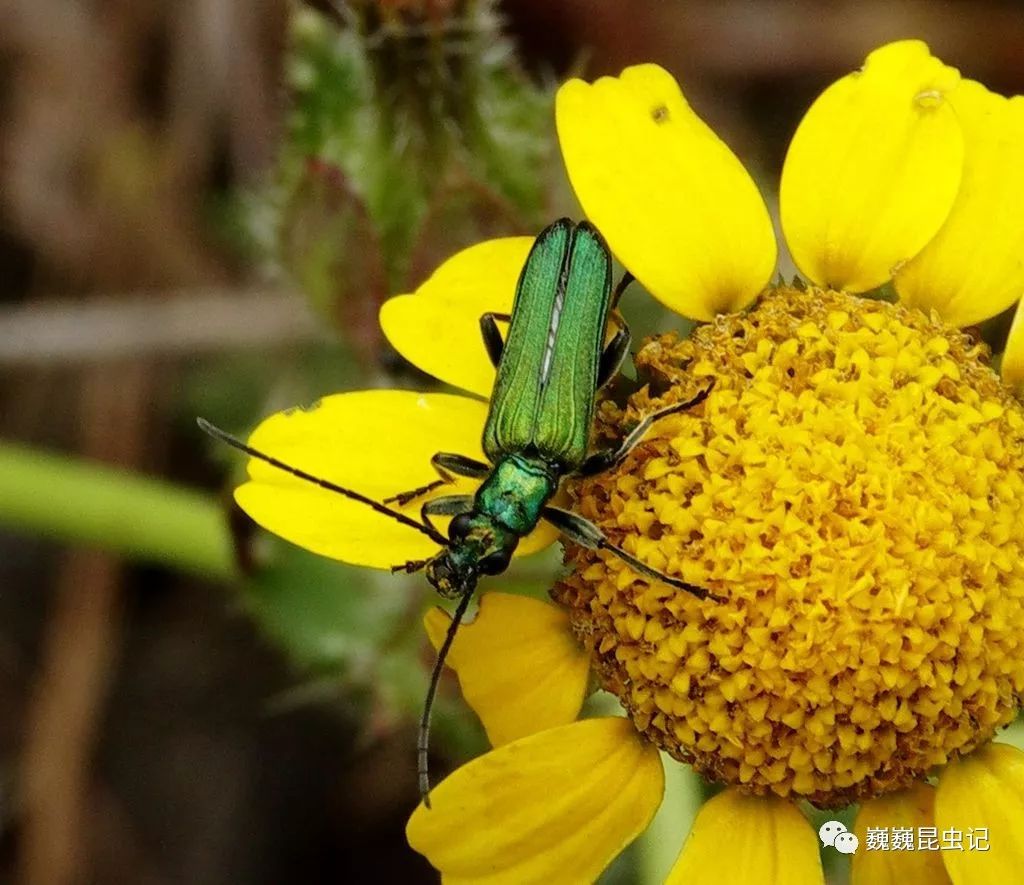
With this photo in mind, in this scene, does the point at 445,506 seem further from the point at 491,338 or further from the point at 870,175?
the point at 870,175

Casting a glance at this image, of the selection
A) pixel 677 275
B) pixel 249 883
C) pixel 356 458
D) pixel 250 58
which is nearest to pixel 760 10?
pixel 250 58

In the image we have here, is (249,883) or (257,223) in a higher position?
(257,223)

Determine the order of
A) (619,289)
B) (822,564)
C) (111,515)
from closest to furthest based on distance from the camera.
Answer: (822,564), (619,289), (111,515)

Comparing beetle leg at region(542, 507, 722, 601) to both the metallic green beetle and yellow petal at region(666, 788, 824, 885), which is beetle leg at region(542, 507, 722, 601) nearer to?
the metallic green beetle

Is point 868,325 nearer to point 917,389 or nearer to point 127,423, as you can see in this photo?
point 917,389

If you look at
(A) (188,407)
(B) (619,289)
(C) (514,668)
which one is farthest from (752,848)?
(A) (188,407)

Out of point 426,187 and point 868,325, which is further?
point 426,187

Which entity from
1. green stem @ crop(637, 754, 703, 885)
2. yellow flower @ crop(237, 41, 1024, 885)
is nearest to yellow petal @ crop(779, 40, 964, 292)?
yellow flower @ crop(237, 41, 1024, 885)

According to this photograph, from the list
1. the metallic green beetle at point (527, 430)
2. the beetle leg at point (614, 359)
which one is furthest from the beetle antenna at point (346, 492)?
the beetle leg at point (614, 359)
